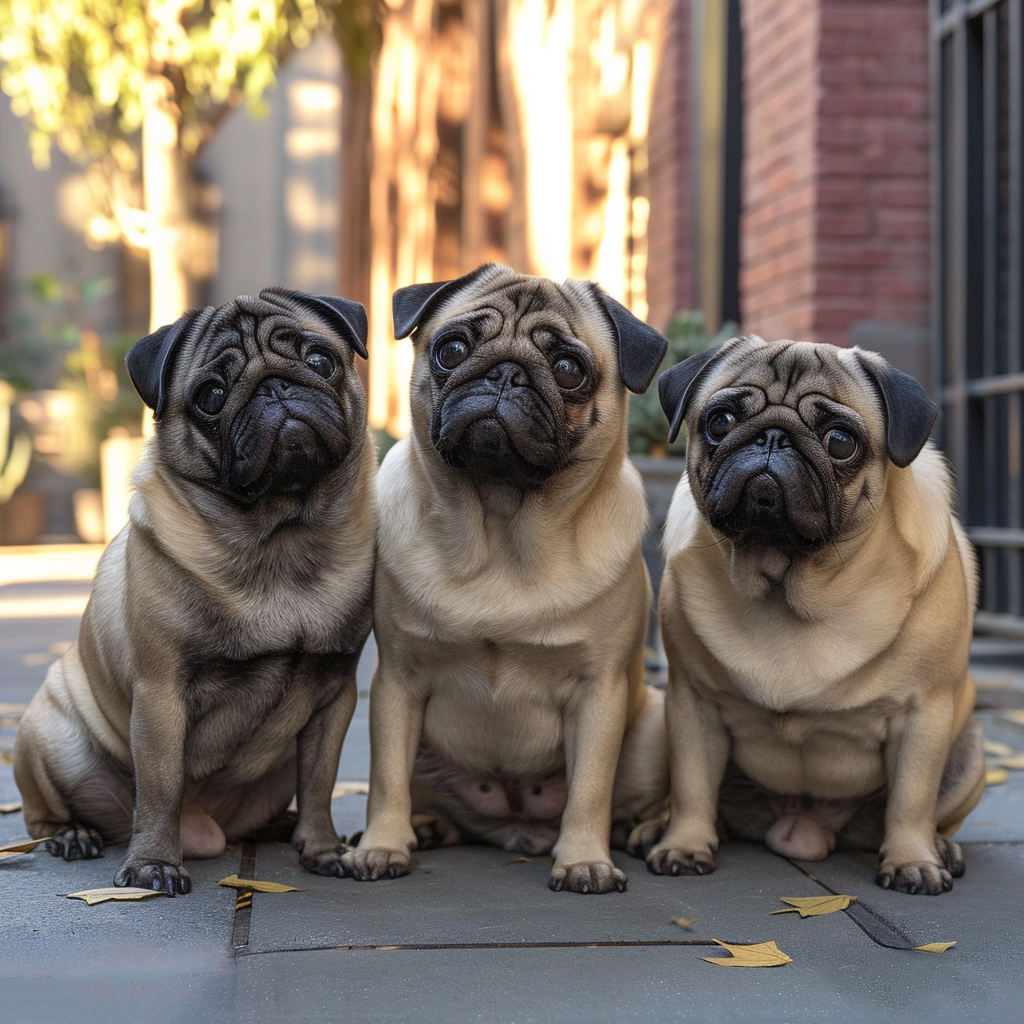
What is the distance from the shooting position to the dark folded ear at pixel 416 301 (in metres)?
2.95

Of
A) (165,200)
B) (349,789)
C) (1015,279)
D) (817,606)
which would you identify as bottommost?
(349,789)

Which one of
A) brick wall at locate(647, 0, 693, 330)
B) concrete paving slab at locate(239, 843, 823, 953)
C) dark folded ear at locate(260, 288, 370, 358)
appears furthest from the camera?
brick wall at locate(647, 0, 693, 330)

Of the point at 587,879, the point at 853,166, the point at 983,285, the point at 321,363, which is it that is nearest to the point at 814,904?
the point at 587,879

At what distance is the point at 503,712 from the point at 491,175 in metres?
9.74

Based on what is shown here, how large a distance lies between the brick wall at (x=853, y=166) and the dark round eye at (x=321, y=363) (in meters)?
3.92

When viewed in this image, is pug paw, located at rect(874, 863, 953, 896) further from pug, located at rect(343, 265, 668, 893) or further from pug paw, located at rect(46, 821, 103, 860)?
pug paw, located at rect(46, 821, 103, 860)

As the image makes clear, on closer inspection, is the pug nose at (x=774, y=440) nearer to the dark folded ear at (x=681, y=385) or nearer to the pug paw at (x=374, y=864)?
the dark folded ear at (x=681, y=385)

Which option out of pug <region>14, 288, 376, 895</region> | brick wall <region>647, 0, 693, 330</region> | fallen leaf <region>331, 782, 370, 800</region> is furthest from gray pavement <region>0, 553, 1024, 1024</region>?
brick wall <region>647, 0, 693, 330</region>

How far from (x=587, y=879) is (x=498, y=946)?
0.41 metres

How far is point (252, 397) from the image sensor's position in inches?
108

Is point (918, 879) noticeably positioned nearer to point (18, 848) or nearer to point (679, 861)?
point (679, 861)

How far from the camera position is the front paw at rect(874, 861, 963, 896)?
2730mm

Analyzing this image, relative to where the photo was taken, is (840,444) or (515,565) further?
(515,565)

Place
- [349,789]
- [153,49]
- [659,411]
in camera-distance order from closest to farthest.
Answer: [349,789] → [659,411] → [153,49]
